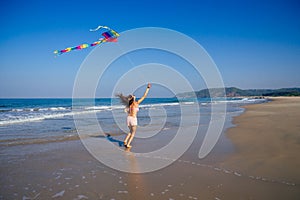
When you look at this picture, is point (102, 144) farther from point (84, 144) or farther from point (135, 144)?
point (135, 144)

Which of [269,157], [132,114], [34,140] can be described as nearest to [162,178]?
[269,157]

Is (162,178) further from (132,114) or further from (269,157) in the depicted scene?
(132,114)

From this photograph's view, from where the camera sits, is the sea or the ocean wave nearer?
the ocean wave

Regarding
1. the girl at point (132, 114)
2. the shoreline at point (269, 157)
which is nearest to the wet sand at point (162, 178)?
the shoreline at point (269, 157)

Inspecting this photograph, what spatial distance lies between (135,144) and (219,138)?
3416mm

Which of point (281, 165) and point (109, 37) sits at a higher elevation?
point (109, 37)

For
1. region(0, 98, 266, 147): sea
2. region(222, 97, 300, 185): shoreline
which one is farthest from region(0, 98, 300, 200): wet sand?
region(0, 98, 266, 147): sea

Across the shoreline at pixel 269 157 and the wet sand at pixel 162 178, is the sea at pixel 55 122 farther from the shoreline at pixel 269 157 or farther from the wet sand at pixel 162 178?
the shoreline at pixel 269 157

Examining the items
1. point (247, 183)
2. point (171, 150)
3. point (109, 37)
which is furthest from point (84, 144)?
point (247, 183)

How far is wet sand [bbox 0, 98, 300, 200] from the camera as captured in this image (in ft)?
13.2

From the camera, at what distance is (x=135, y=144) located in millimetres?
8594

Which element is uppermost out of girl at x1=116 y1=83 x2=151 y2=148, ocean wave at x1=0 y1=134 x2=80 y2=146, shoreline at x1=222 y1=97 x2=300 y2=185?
girl at x1=116 y1=83 x2=151 y2=148

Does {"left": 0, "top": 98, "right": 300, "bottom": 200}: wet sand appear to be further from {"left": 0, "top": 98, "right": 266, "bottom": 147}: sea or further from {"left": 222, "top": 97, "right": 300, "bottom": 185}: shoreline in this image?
{"left": 0, "top": 98, "right": 266, "bottom": 147}: sea

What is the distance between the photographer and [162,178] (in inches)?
189
